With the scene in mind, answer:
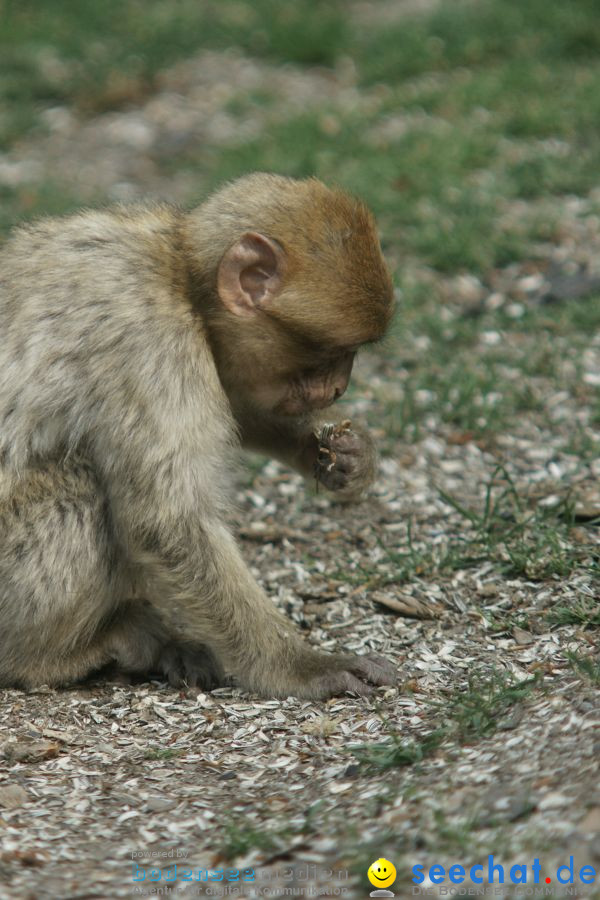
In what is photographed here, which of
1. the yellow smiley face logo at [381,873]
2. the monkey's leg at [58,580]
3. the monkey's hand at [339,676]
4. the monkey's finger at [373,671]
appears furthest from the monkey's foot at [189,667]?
the yellow smiley face logo at [381,873]

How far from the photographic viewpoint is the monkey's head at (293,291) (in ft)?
14.6

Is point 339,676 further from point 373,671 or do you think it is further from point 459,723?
point 459,723

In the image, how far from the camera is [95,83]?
1139 cm

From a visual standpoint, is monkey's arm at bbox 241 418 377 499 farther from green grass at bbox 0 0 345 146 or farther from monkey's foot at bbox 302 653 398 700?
green grass at bbox 0 0 345 146

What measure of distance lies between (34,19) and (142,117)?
218 cm

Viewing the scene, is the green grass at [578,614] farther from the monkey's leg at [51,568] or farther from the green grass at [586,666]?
the monkey's leg at [51,568]

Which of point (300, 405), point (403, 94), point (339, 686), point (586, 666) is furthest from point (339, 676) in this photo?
point (403, 94)

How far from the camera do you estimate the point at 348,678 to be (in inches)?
171

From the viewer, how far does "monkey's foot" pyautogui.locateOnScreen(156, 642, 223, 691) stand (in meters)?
4.67

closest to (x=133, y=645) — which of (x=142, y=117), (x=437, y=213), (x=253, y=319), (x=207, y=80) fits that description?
(x=253, y=319)

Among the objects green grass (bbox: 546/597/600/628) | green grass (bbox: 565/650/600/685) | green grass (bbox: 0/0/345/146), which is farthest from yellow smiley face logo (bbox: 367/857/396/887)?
green grass (bbox: 0/0/345/146)

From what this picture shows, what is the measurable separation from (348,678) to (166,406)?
3.77 feet

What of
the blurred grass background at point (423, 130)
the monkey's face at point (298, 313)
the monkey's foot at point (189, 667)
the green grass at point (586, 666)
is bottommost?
the monkey's foot at point (189, 667)

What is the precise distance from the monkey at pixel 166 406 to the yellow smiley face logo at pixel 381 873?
4.06ft
